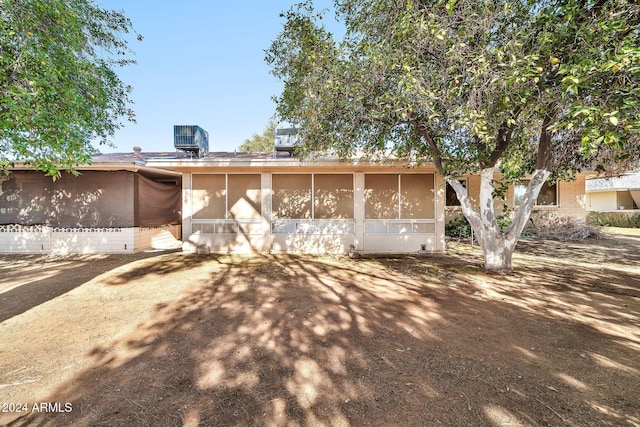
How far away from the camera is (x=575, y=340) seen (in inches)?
127

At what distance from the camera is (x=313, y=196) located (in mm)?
8875

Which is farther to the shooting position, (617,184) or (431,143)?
(617,184)

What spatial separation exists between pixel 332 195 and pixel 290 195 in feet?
4.54

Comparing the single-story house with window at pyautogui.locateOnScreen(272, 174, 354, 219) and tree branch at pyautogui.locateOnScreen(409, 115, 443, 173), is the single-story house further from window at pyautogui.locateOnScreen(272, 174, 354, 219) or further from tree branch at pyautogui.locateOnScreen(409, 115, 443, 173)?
tree branch at pyautogui.locateOnScreen(409, 115, 443, 173)

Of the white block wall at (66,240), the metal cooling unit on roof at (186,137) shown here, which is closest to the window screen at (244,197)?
the metal cooling unit on roof at (186,137)

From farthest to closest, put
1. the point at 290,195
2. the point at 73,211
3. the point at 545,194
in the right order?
1. the point at 545,194
2. the point at 73,211
3. the point at 290,195

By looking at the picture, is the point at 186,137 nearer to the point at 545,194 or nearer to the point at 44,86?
the point at 44,86

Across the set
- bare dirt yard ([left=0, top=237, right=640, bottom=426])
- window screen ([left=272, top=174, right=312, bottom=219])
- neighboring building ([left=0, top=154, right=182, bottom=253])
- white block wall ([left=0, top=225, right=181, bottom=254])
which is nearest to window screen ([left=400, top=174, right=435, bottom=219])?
window screen ([left=272, top=174, right=312, bottom=219])

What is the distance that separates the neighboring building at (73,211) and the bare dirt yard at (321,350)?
121 inches

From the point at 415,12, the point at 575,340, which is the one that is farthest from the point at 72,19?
the point at 575,340

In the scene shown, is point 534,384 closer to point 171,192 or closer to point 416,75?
point 416,75

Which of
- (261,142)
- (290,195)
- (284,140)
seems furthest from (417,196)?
(261,142)

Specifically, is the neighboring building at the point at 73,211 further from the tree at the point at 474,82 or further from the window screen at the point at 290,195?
the tree at the point at 474,82

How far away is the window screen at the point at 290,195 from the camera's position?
888 centimetres
